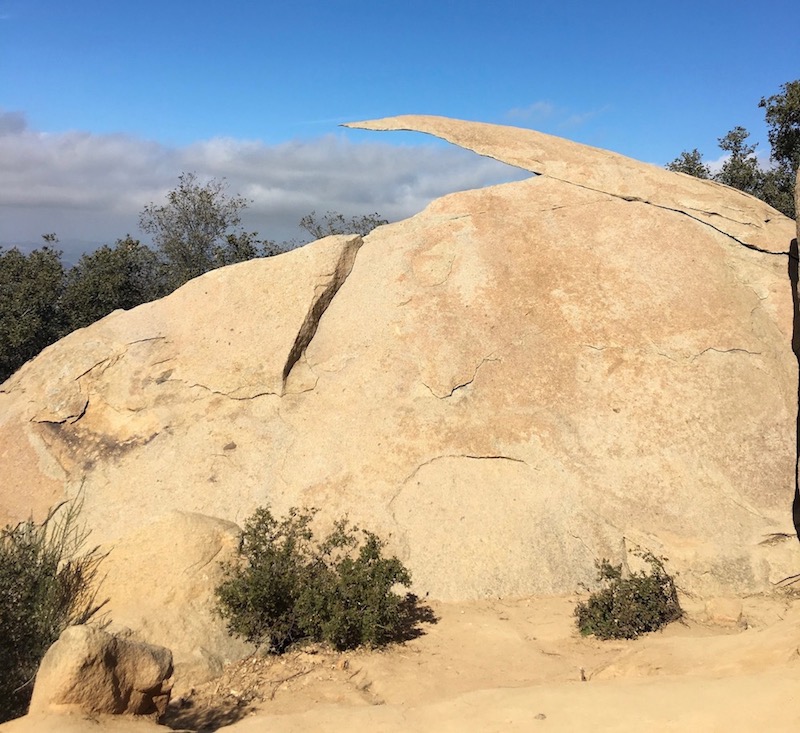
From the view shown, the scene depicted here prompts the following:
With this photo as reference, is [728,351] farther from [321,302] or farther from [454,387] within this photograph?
[321,302]

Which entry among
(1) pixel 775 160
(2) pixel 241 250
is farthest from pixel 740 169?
(2) pixel 241 250

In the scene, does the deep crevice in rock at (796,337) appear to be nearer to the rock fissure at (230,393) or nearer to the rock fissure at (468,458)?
the rock fissure at (468,458)

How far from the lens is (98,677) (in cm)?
311

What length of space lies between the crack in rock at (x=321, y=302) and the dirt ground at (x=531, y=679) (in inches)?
102

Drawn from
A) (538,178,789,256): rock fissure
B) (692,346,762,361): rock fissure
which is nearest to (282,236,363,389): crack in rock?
(538,178,789,256): rock fissure

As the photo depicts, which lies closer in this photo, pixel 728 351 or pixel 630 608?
pixel 630 608

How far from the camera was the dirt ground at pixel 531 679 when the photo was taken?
294 centimetres

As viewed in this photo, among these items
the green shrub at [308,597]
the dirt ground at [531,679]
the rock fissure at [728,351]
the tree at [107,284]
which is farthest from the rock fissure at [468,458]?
the tree at [107,284]

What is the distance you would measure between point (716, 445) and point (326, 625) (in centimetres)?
347

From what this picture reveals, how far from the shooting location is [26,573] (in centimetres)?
452

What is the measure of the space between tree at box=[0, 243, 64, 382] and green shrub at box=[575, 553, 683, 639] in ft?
35.1

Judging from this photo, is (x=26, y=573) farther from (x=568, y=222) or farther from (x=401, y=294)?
(x=568, y=222)

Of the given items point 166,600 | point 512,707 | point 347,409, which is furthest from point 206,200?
point 512,707

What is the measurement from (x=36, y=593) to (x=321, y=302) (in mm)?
3414
